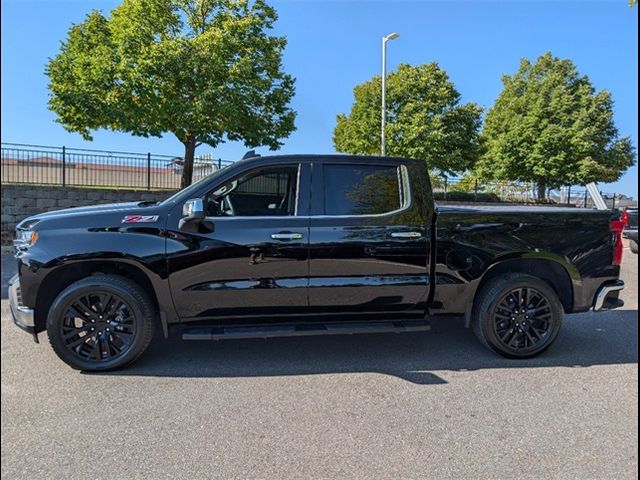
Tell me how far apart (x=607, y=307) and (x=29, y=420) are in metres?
5.10

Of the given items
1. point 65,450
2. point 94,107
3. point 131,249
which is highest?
point 94,107

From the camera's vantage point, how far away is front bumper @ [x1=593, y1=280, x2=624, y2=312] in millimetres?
4438

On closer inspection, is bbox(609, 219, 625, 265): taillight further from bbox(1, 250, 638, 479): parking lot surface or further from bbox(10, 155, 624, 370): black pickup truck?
bbox(1, 250, 638, 479): parking lot surface

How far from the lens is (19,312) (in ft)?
12.3

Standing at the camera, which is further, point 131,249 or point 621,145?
point 621,145

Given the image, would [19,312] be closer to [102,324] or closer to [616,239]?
[102,324]

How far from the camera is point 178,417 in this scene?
311 cm

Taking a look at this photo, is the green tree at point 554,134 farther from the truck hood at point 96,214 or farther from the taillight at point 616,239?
the truck hood at point 96,214

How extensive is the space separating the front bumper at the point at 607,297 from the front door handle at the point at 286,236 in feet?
10.1

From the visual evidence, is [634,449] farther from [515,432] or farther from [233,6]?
[233,6]

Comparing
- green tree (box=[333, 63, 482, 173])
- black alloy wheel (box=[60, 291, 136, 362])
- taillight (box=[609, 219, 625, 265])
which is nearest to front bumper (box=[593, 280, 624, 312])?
taillight (box=[609, 219, 625, 265])

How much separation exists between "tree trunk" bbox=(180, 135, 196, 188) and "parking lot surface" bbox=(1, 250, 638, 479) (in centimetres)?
1140

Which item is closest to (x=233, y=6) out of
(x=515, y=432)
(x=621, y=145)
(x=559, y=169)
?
(x=515, y=432)

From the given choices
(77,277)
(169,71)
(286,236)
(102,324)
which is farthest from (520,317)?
Answer: (169,71)
